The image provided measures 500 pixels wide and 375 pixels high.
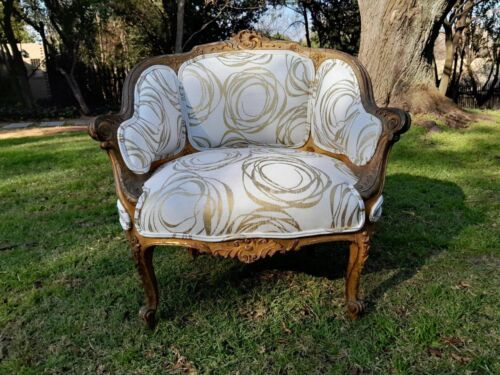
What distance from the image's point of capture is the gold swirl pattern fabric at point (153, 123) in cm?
144

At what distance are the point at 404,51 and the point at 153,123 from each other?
11.2 ft

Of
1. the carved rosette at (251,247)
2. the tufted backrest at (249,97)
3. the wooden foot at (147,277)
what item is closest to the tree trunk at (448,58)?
the tufted backrest at (249,97)

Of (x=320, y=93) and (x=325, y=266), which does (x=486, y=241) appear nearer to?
(x=325, y=266)

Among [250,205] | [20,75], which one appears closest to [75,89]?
[20,75]

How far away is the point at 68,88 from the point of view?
9398 millimetres

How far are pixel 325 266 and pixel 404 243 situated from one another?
473 millimetres

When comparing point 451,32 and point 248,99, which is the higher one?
point 451,32

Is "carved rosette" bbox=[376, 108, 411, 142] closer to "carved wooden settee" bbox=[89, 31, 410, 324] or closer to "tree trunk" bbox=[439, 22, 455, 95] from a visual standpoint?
"carved wooden settee" bbox=[89, 31, 410, 324]

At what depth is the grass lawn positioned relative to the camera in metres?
1.33

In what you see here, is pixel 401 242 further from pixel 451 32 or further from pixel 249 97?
pixel 451 32

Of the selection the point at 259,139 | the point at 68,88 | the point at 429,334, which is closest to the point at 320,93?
the point at 259,139

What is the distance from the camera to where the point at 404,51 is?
4.23m

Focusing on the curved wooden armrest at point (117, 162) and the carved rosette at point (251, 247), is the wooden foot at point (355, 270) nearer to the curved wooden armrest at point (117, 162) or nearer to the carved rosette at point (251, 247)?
the carved rosette at point (251, 247)

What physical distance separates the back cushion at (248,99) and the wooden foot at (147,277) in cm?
64
